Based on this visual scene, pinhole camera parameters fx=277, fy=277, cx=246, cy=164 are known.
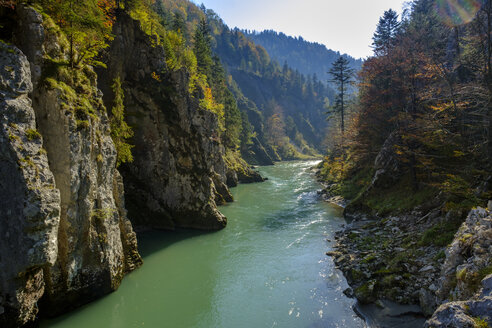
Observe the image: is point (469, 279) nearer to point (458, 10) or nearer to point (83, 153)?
point (83, 153)

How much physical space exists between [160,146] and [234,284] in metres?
13.1

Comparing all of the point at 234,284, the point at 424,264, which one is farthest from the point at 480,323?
the point at 234,284

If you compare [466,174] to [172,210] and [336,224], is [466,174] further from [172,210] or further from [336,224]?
[172,210]

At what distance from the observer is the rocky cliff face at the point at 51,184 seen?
354 inches

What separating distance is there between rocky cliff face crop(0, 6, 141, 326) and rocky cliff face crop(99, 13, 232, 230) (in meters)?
7.57

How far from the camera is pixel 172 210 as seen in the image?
2373 cm

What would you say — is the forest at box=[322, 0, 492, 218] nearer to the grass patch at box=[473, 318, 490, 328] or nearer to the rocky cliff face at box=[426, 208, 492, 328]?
the rocky cliff face at box=[426, 208, 492, 328]

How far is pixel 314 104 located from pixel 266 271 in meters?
170

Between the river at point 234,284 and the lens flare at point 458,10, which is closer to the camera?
the river at point 234,284

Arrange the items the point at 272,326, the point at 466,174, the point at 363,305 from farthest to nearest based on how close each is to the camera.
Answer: the point at 466,174
the point at 363,305
the point at 272,326

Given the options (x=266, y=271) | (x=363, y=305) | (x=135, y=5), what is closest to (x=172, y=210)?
(x=266, y=271)

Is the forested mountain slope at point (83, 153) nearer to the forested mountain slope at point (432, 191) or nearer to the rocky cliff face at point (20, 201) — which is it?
the rocky cliff face at point (20, 201)

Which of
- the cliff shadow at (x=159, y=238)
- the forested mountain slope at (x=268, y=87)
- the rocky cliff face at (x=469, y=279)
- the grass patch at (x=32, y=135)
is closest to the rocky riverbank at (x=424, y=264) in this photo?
the rocky cliff face at (x=469, y=279)

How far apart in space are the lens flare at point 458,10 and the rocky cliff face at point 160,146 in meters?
26.8
